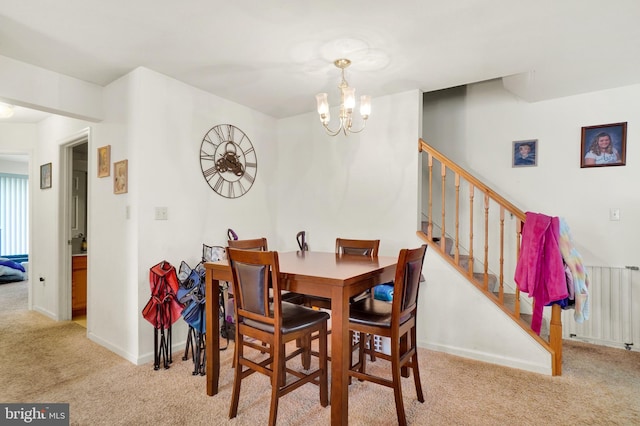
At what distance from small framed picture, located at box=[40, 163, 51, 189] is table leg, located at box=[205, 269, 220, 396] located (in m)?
3.03

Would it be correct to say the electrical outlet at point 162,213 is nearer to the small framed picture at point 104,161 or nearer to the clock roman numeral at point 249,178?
the small framed picture at point 104,161

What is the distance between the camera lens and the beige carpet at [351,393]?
76.0 inches

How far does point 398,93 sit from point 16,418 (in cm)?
365

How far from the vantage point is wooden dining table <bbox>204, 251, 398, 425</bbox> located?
5.65 ft

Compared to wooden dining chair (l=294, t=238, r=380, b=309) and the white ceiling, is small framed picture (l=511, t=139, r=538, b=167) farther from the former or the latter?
wooden dining chair (l=294, t=238, r=380, b=309)

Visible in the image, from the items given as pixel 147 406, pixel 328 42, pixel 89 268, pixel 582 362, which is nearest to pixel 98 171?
pixel 89 268

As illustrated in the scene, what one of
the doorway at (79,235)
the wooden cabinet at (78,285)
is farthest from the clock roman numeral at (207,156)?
the wooden cabinet at (78,285)

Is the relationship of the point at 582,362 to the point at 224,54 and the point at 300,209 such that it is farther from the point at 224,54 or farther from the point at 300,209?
the point at 224,54

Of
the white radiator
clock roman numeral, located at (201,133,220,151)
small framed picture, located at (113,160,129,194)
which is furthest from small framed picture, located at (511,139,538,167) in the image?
small framed picture, located at (113,160,129,194)

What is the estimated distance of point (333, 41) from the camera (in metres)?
2.33

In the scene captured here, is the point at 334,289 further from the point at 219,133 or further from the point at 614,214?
the point at 614,214

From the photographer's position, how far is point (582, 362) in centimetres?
270

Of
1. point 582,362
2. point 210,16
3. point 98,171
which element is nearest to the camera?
point 210,16

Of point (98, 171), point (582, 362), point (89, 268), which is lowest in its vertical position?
point (582, 362)
